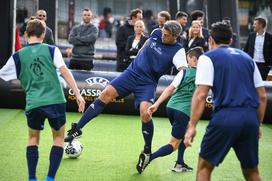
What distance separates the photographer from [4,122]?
34.7 ft

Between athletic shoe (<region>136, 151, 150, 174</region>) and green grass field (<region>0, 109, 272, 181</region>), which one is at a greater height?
athletic shoe (<region>136, 151, 150, 174</region>)

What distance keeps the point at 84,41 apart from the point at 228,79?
7.42m

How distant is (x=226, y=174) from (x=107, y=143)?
2.34 meters

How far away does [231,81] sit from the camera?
5031 millimetres

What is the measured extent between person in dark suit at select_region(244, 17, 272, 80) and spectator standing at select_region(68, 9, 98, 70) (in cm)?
345

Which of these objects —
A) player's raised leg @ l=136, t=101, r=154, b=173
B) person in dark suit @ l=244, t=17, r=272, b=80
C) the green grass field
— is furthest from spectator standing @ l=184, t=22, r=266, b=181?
person in dark suit @ l=244, t=17, r=272, b=80

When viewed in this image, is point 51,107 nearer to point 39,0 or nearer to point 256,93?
point 256,93

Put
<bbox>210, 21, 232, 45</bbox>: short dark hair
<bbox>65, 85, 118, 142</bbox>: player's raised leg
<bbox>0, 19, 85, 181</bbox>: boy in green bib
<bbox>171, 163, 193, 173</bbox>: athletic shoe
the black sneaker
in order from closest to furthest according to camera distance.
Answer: <bbox>210, 21, 232, 45</bbox>: short dark hair
<bbox>0, 19, 85, 181</bbox>: boy in green bib
<bbox>171, 163, 193, 173</bbox>: athletic shoe
the black sneaker
<bbox>65, 85, 118, 142</bbox>: player's raised leg

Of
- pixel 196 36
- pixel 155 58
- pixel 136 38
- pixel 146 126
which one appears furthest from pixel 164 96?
pixel 136 38

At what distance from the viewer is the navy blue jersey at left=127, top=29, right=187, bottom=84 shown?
7.72 m

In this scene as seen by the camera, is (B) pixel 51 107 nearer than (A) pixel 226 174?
Yes

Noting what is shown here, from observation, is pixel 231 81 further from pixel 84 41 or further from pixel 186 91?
pixel 84 41

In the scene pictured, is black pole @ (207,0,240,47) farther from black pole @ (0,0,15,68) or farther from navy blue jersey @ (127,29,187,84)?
navy blue jersey @ (127,29,187,84)

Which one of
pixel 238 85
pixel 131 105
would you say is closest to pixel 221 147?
pixel 238 85
